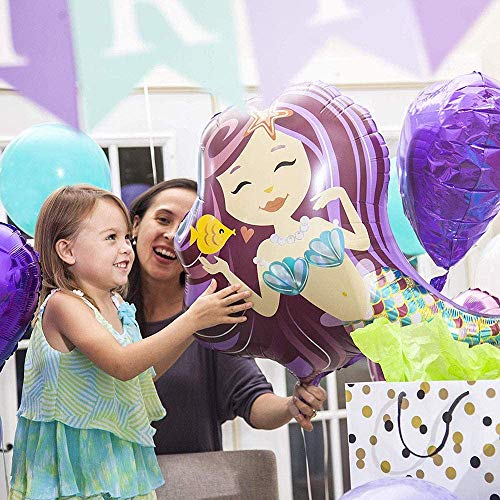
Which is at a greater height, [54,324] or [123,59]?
[123,59]

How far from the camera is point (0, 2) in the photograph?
85.8 inches

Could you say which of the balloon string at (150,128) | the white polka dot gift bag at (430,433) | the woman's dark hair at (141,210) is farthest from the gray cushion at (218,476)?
the white polka dot gift bag at (430,433)

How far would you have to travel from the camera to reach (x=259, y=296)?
1357mm

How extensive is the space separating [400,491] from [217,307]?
2.11 feet

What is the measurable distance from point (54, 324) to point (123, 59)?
2.35 feet

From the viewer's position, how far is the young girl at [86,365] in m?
1.45

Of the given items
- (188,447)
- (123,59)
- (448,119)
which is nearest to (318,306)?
(448,119)

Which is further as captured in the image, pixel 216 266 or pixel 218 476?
pixel 218 476

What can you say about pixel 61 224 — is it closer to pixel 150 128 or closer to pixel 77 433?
pixel 77 433

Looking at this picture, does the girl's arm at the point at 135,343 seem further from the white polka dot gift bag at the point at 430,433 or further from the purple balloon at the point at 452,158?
the white polka dot gift bag at the point at 430,433

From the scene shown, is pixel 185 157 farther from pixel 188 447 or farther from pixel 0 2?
pixel 188 447

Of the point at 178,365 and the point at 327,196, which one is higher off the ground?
the point at 327,196

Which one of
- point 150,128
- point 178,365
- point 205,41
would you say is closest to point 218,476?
point 178,365

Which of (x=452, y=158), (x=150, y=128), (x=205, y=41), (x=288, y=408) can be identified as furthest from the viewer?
(x=150, y=128)
